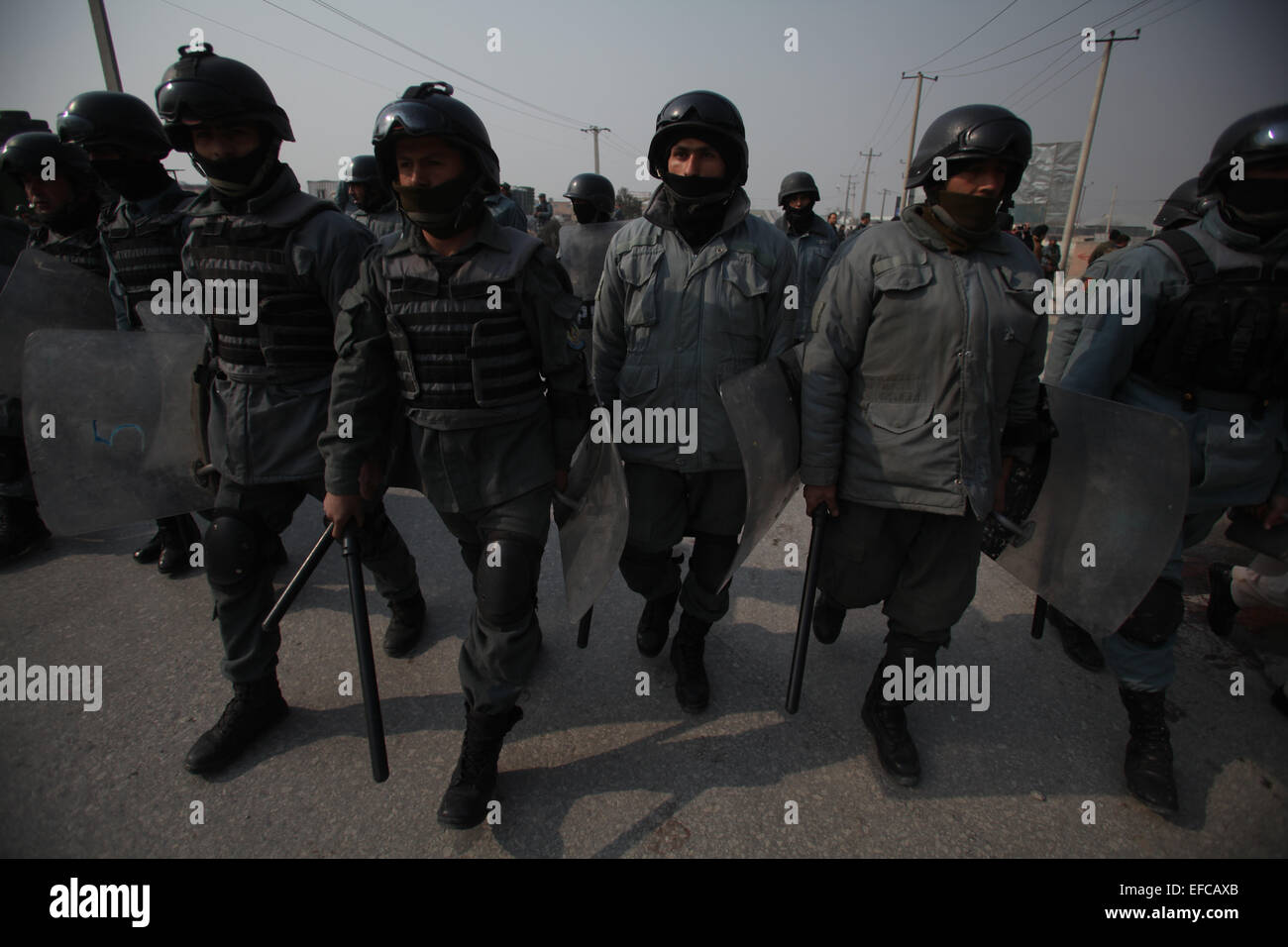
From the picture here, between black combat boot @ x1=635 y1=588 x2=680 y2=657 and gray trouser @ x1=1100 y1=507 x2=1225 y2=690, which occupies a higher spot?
gray trouser @ x1=1100 y1=507 x2=1225 y2=690

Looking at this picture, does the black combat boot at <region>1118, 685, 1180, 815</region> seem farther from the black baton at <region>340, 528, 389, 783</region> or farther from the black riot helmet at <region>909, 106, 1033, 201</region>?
the black baton at <region>340, 528, 389, 783</region>

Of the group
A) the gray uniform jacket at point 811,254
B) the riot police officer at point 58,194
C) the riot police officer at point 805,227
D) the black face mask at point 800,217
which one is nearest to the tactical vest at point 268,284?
the riot police officer at point 58,194

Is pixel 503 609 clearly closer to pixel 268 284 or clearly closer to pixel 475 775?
pixel 475 775

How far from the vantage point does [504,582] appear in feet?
6.32

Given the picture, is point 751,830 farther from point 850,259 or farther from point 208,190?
point 208,190

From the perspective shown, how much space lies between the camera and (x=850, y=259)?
1.97m

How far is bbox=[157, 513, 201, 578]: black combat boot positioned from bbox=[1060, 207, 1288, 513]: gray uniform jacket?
4509 millimetres

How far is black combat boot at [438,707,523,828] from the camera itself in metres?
1.92

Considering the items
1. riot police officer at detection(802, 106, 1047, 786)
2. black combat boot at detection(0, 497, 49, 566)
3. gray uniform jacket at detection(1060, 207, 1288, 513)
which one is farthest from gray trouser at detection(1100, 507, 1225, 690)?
black combat boot at detection(0, 497, 49, 566)

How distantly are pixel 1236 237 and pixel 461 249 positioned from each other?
2.56 metres

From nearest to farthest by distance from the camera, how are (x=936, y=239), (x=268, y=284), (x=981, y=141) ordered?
(x=981, y=141) < (x=936, y=239) < (x=268, y=284)

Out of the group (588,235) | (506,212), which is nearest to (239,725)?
(588,235)
